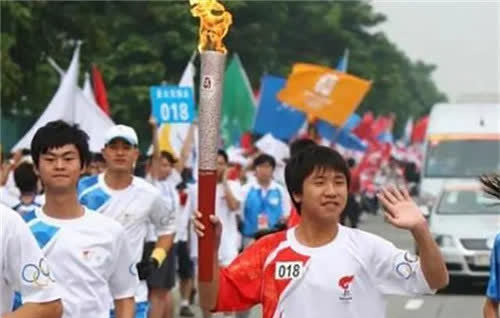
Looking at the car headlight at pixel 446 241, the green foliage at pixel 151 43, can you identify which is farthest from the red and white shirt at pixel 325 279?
the green foliage at pixel 151 43

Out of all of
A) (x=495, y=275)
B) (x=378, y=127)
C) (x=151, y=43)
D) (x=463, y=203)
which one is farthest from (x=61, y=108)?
(x=378, y=127)

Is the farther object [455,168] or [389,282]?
[455,168]

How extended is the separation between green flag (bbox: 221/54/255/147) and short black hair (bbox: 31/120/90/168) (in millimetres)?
13949

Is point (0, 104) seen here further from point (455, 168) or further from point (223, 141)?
point (455, 168)

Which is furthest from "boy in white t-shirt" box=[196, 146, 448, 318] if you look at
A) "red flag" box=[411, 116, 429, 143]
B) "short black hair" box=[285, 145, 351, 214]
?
"red flag" box=[411, 116, 429, 143]

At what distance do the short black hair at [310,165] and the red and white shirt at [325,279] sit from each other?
150mm

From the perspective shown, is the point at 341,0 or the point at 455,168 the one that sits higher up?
the point at 341,0

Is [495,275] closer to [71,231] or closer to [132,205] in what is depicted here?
[71,231]

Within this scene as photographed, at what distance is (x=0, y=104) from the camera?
62.7 ft

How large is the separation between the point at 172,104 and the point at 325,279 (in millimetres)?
9217

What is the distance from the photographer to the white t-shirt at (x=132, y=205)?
6.59 meters

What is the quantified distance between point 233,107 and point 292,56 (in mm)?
26280

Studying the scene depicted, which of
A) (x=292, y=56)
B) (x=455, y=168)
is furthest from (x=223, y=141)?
(x=292, y=56)

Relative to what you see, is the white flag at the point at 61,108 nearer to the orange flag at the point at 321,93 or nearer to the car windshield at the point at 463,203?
the car windshield at the point at 463,203
